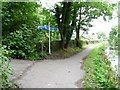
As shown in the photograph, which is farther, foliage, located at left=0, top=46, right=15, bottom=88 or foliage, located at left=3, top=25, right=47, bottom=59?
foliage, located at left=3, top=25, right=47, bottom=59

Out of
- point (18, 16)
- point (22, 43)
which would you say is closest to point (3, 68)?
point (22, 43)

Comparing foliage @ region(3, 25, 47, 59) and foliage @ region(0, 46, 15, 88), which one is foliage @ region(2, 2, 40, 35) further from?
foliage @ region(0, 46, 15, 88)

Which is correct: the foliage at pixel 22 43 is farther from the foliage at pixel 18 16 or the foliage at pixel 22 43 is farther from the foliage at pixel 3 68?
the foliage at pixel 3 68

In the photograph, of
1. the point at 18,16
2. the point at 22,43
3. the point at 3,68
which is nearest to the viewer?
the point at 3,68

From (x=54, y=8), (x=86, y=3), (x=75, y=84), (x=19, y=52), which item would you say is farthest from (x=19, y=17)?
(x=75, y=84)

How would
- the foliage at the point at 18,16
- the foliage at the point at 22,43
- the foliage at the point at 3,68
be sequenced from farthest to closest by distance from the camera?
the foliage at the point at 18,16
the foliage at the point at 22,43
the foliage at the point at 3,68

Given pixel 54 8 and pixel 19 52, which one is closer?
pixel 19 52

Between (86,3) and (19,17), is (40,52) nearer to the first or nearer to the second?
(19,17)

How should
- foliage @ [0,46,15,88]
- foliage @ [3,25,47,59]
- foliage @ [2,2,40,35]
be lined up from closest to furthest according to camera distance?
1. foliage @ [0,46,15,88]
2. foliage @ [3,25,47,59]
3. foliage @ [2,2,40,35]

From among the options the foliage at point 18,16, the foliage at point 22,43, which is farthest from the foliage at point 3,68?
the foliage at point 18,16

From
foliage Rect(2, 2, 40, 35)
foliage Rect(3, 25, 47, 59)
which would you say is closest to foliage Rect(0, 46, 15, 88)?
foliage Rect(3, 25, 47, 59)

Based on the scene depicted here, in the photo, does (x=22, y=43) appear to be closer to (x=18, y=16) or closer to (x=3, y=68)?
(x=18, y=16)

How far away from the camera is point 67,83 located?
8.14m

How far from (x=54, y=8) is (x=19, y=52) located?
6.61 m
